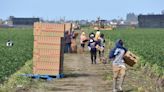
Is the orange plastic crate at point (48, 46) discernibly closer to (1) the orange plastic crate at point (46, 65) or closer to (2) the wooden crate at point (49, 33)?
(2) the wooden crate at point (49, 33)

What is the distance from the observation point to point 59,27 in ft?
71.1

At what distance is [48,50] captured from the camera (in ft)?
71.9

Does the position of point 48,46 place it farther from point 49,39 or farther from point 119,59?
point 119,59

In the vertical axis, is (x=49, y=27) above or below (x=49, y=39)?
above

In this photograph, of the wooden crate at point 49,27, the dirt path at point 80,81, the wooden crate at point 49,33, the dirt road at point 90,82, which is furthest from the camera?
the wooden crate at point 49,33

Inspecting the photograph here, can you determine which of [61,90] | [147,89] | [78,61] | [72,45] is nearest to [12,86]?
[61,90]

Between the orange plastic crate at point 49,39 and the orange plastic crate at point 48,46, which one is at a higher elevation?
the orange plastic crate at point 49,39

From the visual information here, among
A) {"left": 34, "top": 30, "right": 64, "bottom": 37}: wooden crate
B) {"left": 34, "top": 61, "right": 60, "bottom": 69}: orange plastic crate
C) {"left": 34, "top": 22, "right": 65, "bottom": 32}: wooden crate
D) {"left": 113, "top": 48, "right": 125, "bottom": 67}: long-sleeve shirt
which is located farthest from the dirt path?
{"left": 34, "top": 22, "right": 65, "bottom": 32}: wooden crate

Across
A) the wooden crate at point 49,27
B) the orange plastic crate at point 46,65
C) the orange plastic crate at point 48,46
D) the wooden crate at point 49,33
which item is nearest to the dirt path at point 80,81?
the orange plastic crate at point 46,65

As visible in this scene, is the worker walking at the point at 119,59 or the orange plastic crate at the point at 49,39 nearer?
the worker walking at the point at 119,59

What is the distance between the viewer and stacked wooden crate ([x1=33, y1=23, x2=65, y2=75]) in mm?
21828

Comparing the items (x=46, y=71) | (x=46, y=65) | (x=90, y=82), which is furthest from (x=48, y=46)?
(x=90, y=82)

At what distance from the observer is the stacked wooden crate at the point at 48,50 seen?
21.8 metres

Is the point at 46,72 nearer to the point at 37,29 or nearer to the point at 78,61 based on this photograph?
the point at 37,29
